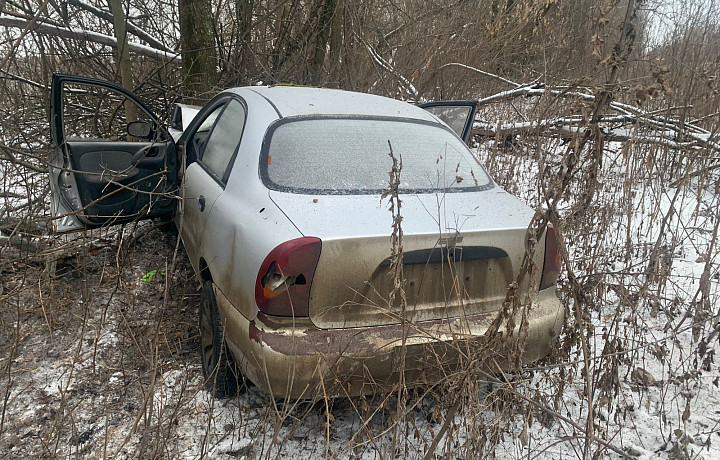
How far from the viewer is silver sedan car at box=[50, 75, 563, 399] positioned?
216 centimetres

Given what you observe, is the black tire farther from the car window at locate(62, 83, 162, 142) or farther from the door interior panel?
the car window at locate(62, 83, 162, 142)

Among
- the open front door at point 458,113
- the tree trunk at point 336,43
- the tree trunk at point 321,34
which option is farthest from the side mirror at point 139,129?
the tree trunk at point 321,34

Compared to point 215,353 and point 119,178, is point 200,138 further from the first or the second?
point 215,353

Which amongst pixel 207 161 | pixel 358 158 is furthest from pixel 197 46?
pixel 358 158

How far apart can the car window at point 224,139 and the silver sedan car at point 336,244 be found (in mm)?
14

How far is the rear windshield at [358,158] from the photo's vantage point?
2.64 metres

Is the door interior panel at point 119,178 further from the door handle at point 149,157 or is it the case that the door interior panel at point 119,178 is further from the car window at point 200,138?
the car window at point 200,138

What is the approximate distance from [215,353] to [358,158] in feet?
4.22

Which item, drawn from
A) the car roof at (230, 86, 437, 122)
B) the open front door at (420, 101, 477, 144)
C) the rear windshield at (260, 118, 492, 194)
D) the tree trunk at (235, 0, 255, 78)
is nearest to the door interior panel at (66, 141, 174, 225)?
the car roof at (230, 86, 437, 122)

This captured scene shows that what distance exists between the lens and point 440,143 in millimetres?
3143

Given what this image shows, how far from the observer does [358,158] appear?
9.19 ft

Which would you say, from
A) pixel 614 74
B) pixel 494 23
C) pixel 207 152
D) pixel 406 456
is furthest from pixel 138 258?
pixel 494 23

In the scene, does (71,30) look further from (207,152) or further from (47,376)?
(47,376)

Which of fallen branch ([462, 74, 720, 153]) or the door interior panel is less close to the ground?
fallen branch ([462, 74, 720, 153])
